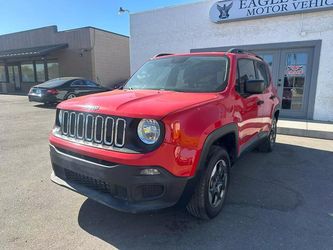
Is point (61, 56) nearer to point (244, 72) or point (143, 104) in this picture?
point (244, 72)

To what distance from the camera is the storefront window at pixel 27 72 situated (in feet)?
71.7

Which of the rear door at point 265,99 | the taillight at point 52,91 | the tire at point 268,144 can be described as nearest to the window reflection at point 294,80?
the tire at point 268,144

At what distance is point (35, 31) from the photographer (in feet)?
69.9

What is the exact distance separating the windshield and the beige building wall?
1606 centimetres

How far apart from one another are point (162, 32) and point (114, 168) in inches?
393

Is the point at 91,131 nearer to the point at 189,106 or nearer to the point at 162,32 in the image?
the point at 189,106

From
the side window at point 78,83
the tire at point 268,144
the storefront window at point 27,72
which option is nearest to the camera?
the tire at point 268,144

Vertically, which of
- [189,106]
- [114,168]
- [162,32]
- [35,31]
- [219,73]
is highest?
[35,31]

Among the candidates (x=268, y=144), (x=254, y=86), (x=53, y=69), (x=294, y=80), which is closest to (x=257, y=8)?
(x=294, y=80)

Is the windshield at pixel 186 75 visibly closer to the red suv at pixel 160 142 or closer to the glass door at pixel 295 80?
the red suv at pixel 160 142

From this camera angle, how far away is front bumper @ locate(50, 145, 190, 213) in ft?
7.90

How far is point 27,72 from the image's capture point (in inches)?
875

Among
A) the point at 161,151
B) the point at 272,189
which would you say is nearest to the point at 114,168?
the point at 161,151

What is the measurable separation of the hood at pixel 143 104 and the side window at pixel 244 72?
644 millimetres
